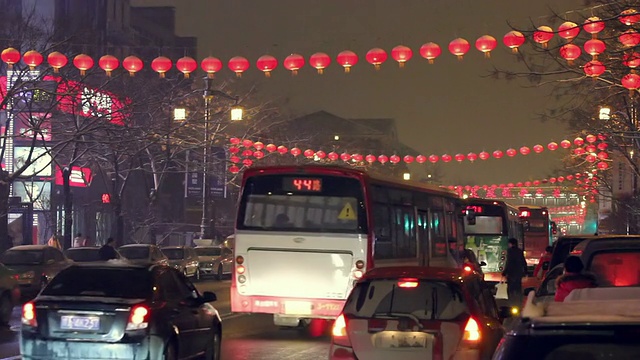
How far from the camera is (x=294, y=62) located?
25.4 m

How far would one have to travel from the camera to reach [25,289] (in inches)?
977

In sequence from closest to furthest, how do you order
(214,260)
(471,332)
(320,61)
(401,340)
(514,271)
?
1. (401,340)
2. (471,332)
3. (514,271)
4. (320,61)
5. (214,260)

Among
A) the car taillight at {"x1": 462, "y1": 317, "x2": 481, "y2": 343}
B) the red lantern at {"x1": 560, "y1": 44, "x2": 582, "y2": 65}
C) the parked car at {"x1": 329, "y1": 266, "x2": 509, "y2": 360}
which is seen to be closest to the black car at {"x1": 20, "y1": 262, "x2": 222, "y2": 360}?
the parked car at {"x1": 329, "y1": 266, "x2": 509, "y2": 360}

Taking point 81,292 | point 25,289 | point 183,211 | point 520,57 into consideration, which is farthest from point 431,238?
point 183,211

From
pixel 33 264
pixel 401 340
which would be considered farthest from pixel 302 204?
pixel 33 264

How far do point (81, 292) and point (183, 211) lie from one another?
199 feet

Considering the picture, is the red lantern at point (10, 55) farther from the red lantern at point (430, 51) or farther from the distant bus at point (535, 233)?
the distant bus at point (535, 233)

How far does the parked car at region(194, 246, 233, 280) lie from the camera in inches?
1623

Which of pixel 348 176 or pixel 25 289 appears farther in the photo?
pixel 25 289

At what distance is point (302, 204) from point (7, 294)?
679 cm

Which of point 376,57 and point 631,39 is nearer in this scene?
point 631,39

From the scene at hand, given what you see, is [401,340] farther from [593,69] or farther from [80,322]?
[593,69]

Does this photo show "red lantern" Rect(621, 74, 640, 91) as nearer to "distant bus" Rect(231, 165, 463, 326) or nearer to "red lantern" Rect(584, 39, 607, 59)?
"red lantern" Rect(584, 39, 607, 59)

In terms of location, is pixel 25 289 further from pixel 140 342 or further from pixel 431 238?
pixel 140 342
